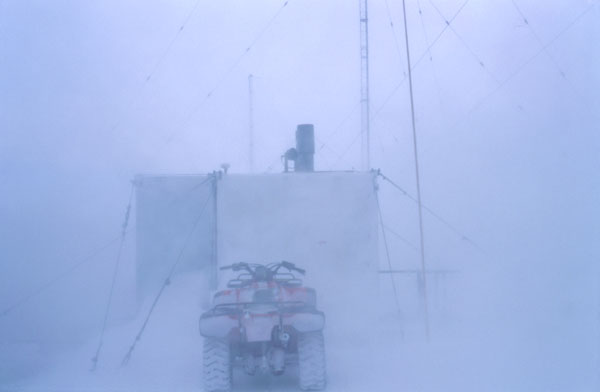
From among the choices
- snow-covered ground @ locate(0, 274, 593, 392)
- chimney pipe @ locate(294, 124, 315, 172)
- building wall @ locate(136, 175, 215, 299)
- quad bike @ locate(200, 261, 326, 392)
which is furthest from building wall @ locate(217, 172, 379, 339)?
quad bike @ locate(200, 261, 326, 392)

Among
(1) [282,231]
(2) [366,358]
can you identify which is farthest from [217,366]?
(1) [282,231]

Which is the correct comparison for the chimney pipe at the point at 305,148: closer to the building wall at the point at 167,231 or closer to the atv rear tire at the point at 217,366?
the building wall at the point at 167,231

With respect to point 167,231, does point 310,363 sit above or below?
below

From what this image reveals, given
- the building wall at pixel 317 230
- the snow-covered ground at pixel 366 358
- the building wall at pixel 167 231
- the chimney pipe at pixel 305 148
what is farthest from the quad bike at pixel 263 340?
the chimney pipe at pixel 305 148

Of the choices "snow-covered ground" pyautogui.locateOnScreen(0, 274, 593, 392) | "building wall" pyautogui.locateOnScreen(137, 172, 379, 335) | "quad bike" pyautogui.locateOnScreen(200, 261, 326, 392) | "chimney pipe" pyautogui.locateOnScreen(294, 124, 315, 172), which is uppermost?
"chimney pipe" pyautogui.locateOnScreen(294, 124, 315, 172)

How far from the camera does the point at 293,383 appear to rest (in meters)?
7.28

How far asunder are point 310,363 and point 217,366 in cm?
114

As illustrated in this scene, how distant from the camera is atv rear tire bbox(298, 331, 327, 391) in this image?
6691mm

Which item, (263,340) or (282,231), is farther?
(282,231)

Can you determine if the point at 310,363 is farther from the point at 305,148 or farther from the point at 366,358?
the point at 305,148

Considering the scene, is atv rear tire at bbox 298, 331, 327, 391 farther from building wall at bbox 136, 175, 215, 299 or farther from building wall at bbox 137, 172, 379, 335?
building wall at bbox 136, 175, 215, 299

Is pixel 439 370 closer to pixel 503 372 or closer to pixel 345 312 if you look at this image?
pixel 503 372

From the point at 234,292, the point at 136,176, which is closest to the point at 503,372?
the point at 234,292

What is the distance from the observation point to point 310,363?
22.0 ft
